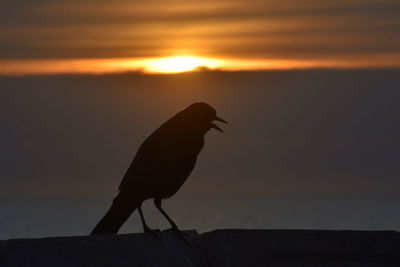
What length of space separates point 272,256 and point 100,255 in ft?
2.14

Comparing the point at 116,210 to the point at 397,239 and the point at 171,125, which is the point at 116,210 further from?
the point at 397,239

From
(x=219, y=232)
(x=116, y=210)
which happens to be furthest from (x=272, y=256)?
(x=116, y=210)

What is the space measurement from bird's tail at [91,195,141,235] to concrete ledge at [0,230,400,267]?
3.19 m

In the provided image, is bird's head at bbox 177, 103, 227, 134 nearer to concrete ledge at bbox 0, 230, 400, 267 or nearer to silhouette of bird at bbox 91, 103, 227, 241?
silhouette of bird at bbox 91, 103, 227, 241

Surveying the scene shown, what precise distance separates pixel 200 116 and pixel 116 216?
145 cm

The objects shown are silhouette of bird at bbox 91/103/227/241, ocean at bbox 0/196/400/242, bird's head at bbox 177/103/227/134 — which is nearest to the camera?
silhouette of bird at bbox 91/103/227/241

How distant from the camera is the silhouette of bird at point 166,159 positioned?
830 cm

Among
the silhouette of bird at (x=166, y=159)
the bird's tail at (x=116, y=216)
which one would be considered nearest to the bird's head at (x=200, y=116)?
the silhouette of bird at (x=166, y=159)

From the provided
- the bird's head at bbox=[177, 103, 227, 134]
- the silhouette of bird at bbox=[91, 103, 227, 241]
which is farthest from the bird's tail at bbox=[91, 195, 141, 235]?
the bird's head at bbox=[177, 103, 227, 134]

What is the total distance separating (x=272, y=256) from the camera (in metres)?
3.94

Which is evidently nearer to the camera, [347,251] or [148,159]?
[347,251]

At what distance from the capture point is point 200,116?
8711mm

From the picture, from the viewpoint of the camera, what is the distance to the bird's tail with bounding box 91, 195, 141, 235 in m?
7.36

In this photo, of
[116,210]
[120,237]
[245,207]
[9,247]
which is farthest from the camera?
[245,207]
